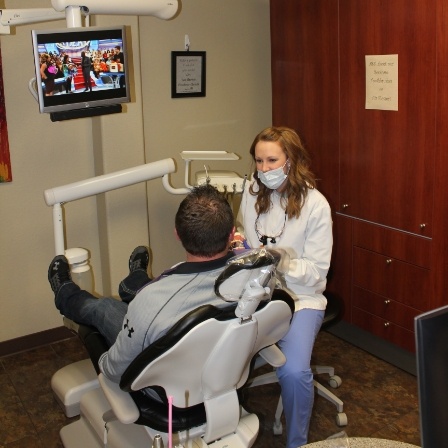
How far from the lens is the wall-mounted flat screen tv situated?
230cm

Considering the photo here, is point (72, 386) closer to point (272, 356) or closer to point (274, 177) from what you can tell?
point (272, 356)

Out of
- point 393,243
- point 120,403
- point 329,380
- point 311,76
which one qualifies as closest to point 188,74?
point 311,76

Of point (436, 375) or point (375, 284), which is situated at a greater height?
point (436, 375)

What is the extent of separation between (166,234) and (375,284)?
130 centimetres

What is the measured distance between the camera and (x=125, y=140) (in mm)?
3352

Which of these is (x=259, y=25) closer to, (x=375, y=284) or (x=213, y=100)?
(x=213, y=100)

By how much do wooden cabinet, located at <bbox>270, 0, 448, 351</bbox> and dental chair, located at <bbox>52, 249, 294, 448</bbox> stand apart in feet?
3.70

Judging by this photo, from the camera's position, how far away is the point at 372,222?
10.0 feet

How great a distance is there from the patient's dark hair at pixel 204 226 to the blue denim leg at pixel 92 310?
0.54 meters

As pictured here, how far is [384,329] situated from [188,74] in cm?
178

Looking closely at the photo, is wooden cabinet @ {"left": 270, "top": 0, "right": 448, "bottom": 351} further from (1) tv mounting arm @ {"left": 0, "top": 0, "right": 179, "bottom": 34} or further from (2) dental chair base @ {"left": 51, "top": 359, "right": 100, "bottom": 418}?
(2) dental chair base @ {"left": 51, "top": 359, "right": 100, "bottom": 418}

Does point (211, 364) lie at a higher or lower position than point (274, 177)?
lower

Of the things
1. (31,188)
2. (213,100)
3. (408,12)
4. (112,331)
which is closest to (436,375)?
(112,331)

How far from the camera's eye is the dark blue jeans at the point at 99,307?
224 cm
